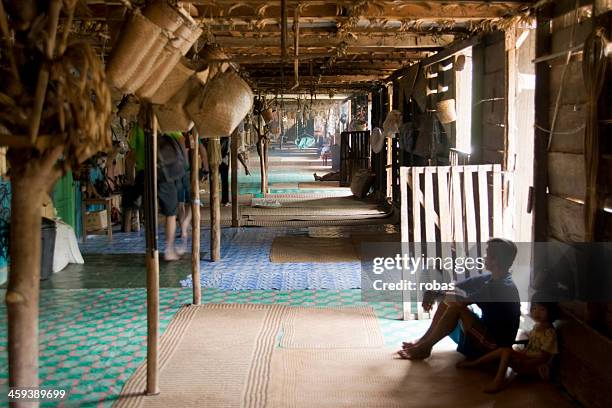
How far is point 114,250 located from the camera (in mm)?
8180

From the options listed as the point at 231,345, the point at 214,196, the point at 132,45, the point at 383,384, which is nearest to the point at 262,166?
the point at 214,196

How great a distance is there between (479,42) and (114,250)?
473 cm

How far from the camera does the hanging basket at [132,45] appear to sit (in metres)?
2.92

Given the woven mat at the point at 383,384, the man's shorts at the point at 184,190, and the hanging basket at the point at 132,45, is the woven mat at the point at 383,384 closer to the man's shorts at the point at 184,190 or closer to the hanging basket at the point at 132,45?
the hanging basket at the point at 132,45

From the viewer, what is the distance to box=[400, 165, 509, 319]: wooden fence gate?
5.17m

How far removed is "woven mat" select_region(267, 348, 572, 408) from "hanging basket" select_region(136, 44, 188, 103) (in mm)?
1719

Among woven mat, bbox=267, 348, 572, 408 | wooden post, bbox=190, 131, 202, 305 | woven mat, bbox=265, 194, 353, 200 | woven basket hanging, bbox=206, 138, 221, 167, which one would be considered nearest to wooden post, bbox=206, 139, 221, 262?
woven basket hanging, bbox=206, 138, 221, 167

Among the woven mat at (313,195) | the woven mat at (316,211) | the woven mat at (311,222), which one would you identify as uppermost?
the woven mat at (313,195)

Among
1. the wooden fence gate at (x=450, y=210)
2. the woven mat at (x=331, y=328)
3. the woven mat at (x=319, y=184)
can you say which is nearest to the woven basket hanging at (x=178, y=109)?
the woven mat at (x=331, y=328)

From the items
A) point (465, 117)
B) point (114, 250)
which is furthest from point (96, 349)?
point (465, 117)

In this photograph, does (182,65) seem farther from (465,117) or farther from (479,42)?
(465,117)

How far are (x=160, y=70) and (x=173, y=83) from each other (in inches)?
17.0

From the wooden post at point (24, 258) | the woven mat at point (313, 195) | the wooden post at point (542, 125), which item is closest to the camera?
the wooden post at point (24, 258)

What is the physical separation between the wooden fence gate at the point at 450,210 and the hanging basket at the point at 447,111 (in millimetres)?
2369
